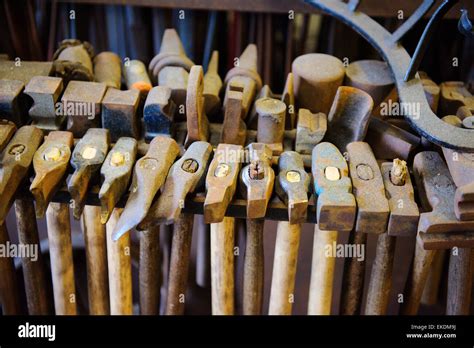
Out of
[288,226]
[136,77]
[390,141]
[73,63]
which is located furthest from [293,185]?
[73,63]

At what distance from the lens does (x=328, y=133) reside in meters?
1.58

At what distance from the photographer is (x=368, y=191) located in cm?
140

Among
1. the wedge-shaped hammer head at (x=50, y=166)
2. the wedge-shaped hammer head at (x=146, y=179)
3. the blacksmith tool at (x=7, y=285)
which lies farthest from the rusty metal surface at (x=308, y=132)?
the blacksmith tool at (x=7, y=285)

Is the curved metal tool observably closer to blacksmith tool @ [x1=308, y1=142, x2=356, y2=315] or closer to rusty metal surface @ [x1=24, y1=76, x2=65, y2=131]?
blacksmith tool @ [x1=308, y1=142, x2=356, y2=315]

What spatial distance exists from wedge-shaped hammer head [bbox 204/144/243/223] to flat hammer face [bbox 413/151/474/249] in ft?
1.24

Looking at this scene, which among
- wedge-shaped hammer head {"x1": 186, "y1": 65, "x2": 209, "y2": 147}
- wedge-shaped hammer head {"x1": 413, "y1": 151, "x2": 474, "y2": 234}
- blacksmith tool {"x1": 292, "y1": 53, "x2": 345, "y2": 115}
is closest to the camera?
wedge-shaped hammer head {"x1": 413, "y1": 151, "x2": 474, "y2": 234}

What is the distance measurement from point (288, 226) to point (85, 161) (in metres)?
0.46

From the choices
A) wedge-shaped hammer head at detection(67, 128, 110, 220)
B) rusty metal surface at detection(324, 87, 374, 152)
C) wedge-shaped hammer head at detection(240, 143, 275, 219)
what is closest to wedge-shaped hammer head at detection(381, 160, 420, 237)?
rusty metal surface at detection(324, 87, 374, 152)

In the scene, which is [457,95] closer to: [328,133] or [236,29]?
[328,133]

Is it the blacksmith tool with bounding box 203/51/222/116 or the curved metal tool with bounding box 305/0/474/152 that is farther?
the blacksmith tool with bounding box 203/51/222/116

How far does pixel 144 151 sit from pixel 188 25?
620 mm

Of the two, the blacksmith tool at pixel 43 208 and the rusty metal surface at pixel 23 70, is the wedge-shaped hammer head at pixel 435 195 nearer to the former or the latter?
the blacksmith tool at pixel 43 208

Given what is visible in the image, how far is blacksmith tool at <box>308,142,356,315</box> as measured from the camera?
1358 millimetres

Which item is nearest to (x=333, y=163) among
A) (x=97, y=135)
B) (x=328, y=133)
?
(x=328, y=133)
